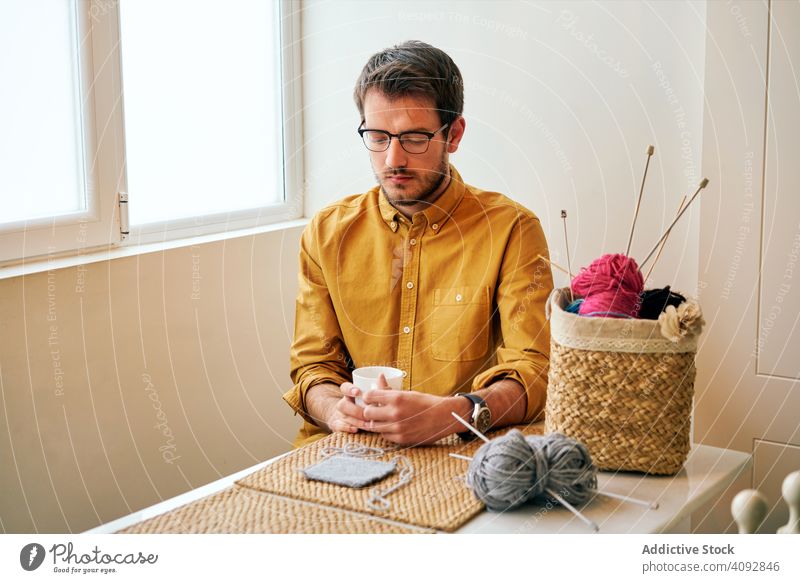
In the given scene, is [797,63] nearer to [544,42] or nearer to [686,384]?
[544,42]

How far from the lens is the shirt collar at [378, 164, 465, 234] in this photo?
5.84 feet

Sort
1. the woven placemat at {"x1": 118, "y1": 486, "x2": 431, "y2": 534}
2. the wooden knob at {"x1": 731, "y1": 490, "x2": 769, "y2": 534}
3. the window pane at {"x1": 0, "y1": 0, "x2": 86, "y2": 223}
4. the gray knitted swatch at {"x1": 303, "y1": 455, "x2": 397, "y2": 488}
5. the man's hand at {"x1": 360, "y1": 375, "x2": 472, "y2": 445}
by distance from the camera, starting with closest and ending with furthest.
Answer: the wooden knob at {"x1": 731, "y1": 490, "x2": 769, "y2": 534} → the woven placemat at {"x1": 118, "y1": 486, "x2": 431, "y2": 534} → the gray knitted swatch at {"x1": 303, "y1": 455, "x2": 397, "y2": 488} → the man's hand at {"x1": 360, "y1": 375, "x2": 472, "y2": 445} → the window pane at {"x1": 0, "y1": 0, "x2": 86, "y2": 223}

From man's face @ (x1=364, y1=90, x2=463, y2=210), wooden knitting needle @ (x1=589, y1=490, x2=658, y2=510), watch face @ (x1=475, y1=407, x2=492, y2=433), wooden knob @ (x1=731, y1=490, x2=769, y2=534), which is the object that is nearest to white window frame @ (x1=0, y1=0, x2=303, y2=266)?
man's face @ (x1=364, y1=90, x2=463, y2=210)

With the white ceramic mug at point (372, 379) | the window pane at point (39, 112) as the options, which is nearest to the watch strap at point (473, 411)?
the white ceramic mug at point (372, 379)

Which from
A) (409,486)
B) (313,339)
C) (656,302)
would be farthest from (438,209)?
(409,486)

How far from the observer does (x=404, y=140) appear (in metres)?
1.73

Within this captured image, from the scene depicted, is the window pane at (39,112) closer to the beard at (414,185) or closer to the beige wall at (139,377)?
the beige wall at (139,377)

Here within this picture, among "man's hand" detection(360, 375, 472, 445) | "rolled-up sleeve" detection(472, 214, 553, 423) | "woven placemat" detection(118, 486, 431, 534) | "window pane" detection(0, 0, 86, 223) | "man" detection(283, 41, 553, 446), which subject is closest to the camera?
"woven placemat" detection(118, 486, 431, 534)

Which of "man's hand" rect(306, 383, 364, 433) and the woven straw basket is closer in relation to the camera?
the woven straw basket

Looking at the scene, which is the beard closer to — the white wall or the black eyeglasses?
the black eyeglasses

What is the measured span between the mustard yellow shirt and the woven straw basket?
→ 387mm

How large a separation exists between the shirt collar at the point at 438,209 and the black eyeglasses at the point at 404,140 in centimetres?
10

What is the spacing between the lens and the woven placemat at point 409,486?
1192 millimetres
